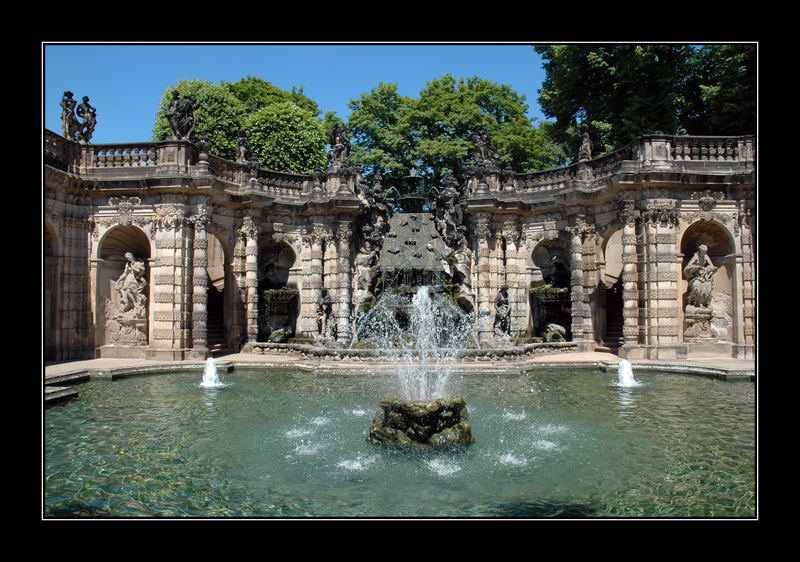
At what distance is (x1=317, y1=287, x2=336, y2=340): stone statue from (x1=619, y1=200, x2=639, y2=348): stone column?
34.8 ft

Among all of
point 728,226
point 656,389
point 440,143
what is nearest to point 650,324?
point 728,226

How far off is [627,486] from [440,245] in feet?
57.1

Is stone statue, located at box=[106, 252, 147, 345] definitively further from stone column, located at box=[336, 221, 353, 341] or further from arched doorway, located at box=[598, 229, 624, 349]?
arched doorway, located at box=[598, 229, 624, 349]

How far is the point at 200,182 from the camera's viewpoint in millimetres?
17875

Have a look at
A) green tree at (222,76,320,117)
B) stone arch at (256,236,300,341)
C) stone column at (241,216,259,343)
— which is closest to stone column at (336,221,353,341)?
stone arch at (256,236,300,341)

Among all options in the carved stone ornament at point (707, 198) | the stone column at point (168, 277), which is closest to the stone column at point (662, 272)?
the carved stone ornament at point (707, 198)

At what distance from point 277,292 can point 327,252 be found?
2.63 meters

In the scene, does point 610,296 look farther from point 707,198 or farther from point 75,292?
point 75,292

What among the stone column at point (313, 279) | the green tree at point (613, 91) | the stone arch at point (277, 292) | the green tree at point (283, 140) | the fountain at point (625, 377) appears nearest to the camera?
the fountain at point (625, 377)

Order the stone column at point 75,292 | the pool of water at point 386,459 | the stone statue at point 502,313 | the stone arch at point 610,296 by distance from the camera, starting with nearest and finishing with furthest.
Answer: the pool of water at point 386,459 → the stone column at point 75,292 → the stone statue at point 502,313 → the stone arch at point 610,296

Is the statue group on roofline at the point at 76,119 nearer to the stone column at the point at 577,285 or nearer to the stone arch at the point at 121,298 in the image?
the stone arch at the point at 121,298

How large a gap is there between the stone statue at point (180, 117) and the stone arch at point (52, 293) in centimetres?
529

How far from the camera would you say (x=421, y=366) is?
43.9 feet

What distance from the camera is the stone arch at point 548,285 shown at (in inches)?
842
